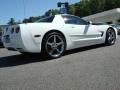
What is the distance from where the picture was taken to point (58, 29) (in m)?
7.13

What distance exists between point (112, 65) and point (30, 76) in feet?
6.05

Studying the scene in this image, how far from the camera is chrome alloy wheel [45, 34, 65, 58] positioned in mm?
6945

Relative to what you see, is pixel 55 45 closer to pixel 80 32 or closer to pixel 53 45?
pixel 53 45

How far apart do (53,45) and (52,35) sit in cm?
30

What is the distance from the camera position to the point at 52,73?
5074mm

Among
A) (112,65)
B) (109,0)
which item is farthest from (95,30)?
(109,0)

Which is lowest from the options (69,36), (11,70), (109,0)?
(11,70)

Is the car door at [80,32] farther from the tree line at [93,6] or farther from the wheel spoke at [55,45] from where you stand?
the tree line at [93,6]

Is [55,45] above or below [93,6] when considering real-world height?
below

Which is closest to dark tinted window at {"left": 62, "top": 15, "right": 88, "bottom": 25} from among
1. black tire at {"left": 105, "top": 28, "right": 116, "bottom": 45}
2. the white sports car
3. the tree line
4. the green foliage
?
the white sports car

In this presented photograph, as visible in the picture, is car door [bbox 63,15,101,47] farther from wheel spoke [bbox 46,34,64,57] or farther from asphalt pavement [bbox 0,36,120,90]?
asphalt pavement [bbox 0,36,120,90]

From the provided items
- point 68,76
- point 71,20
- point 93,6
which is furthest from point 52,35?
point 93,6

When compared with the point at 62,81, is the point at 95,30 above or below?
above

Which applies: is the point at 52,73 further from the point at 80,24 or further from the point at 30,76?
the point at 80,24
